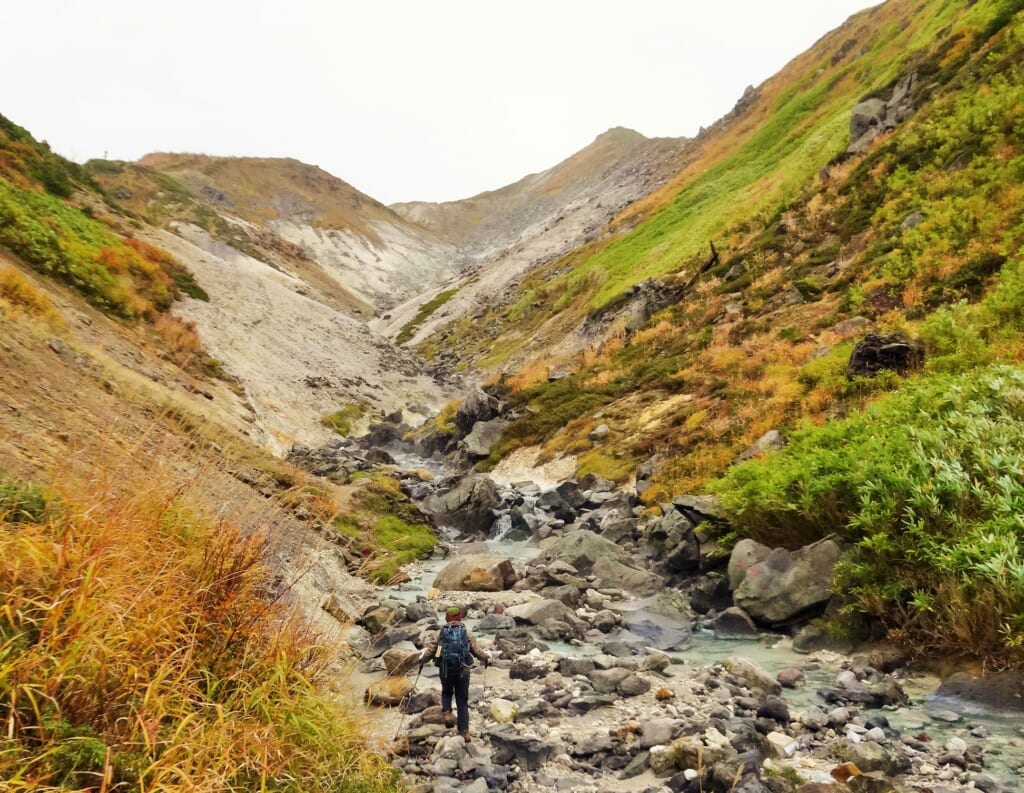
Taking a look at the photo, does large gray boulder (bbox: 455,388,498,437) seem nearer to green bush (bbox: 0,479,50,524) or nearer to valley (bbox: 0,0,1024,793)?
valley (bbox: 0,0,1024,793)

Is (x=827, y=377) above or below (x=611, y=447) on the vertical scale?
above

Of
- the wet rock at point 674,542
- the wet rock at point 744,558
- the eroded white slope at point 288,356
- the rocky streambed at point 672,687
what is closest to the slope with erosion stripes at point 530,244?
the eroded white slope at point 288,356

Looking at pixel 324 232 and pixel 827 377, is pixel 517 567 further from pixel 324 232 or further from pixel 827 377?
pixel 324 232

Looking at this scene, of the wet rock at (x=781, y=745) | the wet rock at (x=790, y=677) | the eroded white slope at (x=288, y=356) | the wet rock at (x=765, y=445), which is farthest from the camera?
the eroded white slope at (x=288, y=356)

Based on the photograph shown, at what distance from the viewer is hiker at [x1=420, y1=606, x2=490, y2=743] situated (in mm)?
6934

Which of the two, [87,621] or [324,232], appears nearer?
[87,621]

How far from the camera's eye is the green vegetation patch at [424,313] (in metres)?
73.4

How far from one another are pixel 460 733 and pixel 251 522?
10.8 ft

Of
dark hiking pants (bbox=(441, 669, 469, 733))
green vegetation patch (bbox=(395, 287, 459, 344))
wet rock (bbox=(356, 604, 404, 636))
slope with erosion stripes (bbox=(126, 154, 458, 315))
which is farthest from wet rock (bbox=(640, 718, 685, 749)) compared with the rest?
slope with erosion stripes (bbox=(126, 154, 458, 315))

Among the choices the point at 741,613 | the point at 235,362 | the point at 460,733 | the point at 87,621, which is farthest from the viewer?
the point at 235,362

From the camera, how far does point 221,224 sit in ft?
277

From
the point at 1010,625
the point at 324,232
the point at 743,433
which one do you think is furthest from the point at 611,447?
the point at 324,232

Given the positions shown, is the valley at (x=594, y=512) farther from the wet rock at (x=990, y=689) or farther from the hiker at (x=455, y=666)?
the hiker at (x=455, y=666)

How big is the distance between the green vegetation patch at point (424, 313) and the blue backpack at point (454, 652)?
6574 cm
